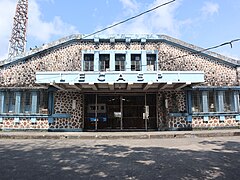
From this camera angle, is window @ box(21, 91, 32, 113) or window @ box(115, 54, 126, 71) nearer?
window @ box(21, 91, 32, 113)

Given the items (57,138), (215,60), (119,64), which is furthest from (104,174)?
(215,60)

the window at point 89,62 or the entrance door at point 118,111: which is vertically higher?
the window at point 89,62

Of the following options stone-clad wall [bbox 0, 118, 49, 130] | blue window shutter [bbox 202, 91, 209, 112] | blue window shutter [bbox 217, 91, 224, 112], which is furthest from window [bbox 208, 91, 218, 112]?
stone-clad wall [bbox 0, 118, 49, 130]

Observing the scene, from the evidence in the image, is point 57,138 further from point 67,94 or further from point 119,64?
point 119,64

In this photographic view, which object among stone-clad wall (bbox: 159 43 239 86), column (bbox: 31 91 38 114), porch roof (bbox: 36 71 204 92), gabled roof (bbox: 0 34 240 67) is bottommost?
column (bbox: 31 91 38 114)

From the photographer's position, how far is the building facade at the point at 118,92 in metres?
16.1

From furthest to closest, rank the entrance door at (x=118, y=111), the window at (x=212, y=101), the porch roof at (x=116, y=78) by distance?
the entrance door at (x=118, y=111) < the window at (x=212, y=101) < the porch roof at (x=116, y=78)

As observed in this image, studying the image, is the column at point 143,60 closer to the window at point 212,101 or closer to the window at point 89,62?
the window at point 89,62

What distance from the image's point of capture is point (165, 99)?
16.4 m

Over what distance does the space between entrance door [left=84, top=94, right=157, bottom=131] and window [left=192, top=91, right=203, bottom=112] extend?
3046mm

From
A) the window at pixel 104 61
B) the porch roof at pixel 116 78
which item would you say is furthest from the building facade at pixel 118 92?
the porch roof at pixel 116 78

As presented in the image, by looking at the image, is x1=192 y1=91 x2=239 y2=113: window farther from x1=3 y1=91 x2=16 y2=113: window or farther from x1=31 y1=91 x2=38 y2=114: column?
x1=3 y1=91 x2=16 y2=113: window

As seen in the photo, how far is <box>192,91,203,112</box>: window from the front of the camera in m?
16.5

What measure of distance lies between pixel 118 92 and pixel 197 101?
6.30 metres
